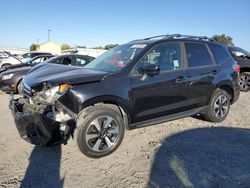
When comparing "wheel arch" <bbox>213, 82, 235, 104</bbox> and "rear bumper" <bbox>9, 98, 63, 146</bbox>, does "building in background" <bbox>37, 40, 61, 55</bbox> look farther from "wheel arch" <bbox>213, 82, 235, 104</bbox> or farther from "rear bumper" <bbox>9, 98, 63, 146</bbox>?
"rear bumper" <bbox>9, 98, 63, 146</bbox>

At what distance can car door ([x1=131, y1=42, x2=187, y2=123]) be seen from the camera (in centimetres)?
445

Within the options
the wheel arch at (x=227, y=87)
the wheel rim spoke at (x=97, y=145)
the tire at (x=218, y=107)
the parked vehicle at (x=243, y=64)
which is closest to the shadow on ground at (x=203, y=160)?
the tire at (x=218, y=107)

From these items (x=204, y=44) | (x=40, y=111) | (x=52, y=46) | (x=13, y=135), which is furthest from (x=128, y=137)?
(x=52, y=46)

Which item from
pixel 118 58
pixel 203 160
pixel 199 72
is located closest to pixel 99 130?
pixel 118 58

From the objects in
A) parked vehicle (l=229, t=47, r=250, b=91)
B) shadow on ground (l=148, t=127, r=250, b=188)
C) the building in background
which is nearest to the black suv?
shadow on ground (l=148, t=127, r=250, b=188)

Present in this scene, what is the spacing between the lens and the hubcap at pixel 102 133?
13.2 feet

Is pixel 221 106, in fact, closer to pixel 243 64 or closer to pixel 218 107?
pixel 218 107

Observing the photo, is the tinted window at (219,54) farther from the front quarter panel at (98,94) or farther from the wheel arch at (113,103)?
the wheel arch at (113,103)

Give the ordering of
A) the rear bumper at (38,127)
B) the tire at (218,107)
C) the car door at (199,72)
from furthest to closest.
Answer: the tire at (218,107) → the car door at (199,72) → the rear bumper at (38,127)

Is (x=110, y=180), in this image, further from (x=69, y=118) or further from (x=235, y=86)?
(x=235, y=86)

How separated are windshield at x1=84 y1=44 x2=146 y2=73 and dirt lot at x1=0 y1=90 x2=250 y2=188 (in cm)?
133

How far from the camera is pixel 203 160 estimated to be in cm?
397

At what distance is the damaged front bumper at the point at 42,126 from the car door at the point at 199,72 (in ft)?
8.34

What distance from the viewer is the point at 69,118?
3871mm
